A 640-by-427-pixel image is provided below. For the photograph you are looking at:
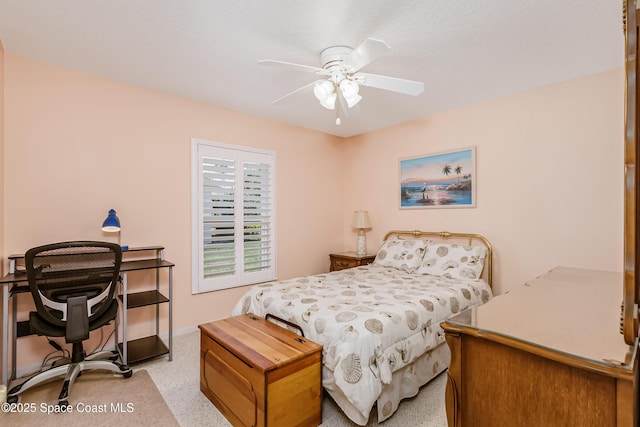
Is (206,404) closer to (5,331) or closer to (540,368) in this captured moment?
(5,331)

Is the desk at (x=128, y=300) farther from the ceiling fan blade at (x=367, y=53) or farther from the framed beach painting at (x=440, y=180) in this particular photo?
the framed beach painting at (x=440, y=180)

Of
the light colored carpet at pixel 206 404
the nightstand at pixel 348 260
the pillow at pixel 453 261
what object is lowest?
the light colored carpet at pixel 206 404

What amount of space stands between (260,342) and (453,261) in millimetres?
2280

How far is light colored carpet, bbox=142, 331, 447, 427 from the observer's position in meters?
1.94

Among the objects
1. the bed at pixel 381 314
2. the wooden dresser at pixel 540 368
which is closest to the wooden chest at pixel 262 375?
the bed at pixel 381 314

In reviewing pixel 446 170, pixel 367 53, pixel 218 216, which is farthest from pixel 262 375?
pixel 446 170

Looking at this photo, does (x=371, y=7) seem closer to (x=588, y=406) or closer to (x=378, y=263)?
(x=588, y=406)

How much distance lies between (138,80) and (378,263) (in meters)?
3.26

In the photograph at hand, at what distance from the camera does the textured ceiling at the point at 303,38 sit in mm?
1876

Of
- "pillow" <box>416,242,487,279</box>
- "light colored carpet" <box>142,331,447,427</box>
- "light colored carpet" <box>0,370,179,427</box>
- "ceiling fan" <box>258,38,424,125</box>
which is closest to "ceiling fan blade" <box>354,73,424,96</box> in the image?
"ceiling fan" <box>258,38,424,125</box>

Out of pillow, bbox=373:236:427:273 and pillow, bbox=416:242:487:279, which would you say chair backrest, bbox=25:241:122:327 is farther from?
pillow, bbox=416:242:487:279

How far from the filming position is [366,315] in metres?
2.02

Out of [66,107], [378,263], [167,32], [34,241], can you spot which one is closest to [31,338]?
[34,241]

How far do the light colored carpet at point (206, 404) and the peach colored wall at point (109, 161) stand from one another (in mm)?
753
